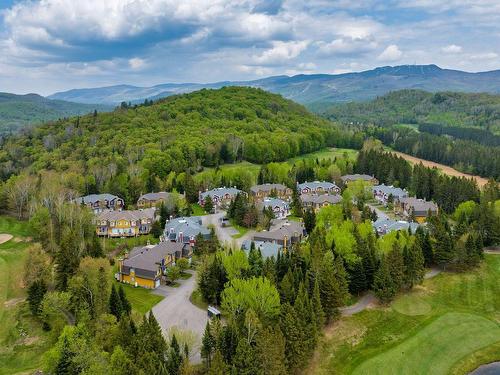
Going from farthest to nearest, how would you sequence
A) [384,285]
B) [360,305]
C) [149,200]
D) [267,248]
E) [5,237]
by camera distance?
[149,200]
[5,237]
[267,248]
[360,305]
[384,285]

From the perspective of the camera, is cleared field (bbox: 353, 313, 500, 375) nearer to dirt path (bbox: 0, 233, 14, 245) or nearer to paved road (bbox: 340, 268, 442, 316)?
paved road (bbox: 340, 268, 442, 316)

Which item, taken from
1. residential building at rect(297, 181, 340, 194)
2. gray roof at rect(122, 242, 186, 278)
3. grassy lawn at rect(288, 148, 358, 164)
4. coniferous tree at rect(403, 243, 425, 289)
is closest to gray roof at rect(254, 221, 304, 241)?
gray roof at rect(122, 242, 186, 278)

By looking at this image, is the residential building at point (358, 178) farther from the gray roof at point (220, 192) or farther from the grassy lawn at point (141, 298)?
the grassy lawn at point (141, 298)

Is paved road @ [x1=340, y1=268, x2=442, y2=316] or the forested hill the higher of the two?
the forested hill

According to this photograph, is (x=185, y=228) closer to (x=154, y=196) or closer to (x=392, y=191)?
(x=154, y=196)

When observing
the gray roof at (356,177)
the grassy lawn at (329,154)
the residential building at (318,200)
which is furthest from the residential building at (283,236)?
the grassy lawn at (329,154)

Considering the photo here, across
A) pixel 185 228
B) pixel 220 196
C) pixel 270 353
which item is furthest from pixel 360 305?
pixel 220 196
